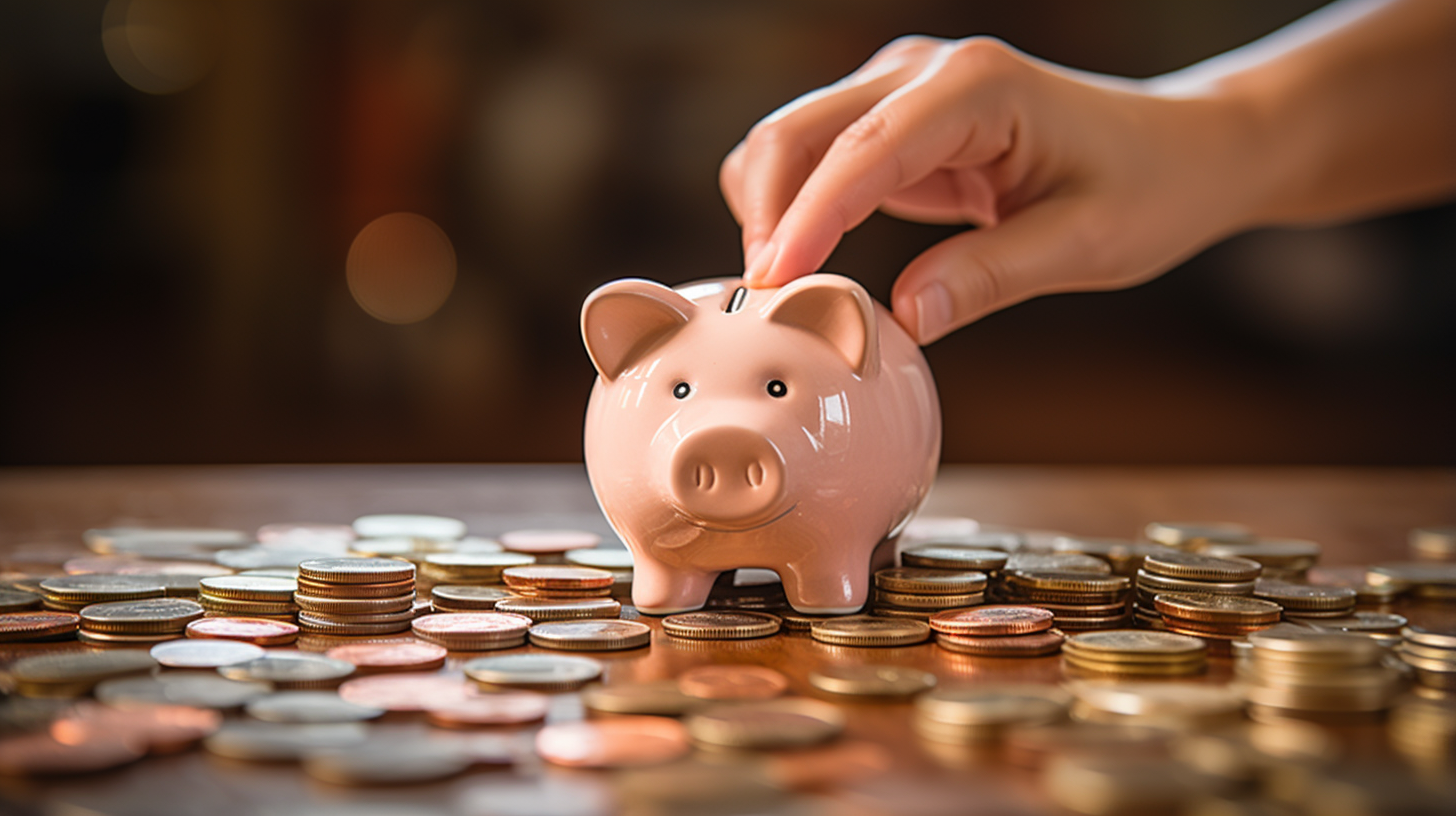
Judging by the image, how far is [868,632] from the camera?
113cm

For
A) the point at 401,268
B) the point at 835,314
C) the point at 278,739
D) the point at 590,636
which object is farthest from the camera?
the point at 401,268

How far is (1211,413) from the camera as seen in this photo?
4820mm

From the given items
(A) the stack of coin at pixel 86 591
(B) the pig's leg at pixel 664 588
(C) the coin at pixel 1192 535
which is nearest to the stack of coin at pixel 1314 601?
(C) the coin at pixel 1192 535

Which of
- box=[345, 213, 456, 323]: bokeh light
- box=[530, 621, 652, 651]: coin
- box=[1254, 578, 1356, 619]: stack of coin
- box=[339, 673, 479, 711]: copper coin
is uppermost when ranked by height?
box=[345, 213, 456, 323]: bokeh light

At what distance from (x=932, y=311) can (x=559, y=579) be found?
567mm

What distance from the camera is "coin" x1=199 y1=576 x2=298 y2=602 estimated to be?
1.22 metres

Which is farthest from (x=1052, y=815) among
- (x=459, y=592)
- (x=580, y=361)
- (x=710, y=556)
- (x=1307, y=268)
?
(x=1307, y=268)

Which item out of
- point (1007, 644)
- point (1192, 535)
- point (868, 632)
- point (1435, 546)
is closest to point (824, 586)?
point (868, 632)

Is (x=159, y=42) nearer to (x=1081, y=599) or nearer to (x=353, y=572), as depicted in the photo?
(x=353, y=572)

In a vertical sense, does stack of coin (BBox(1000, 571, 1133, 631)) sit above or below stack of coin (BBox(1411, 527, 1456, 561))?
below

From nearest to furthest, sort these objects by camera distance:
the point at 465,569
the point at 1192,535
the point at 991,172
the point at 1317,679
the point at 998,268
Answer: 1. the point at 1317,679
2. the point at 465,569
3. the point at 998,268
4. the point at 991,172
5. the point at 1192,535

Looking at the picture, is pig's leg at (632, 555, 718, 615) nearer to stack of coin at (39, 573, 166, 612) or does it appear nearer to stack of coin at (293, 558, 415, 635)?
stack of coin at (293, 558, 415, 635)

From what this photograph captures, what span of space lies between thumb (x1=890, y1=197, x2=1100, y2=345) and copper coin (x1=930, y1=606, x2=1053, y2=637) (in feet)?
1.28

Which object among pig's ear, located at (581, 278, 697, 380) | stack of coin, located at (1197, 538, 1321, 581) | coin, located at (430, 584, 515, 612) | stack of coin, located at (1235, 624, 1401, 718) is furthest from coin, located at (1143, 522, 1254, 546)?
coin, located at (430, 584, 515, 612)
